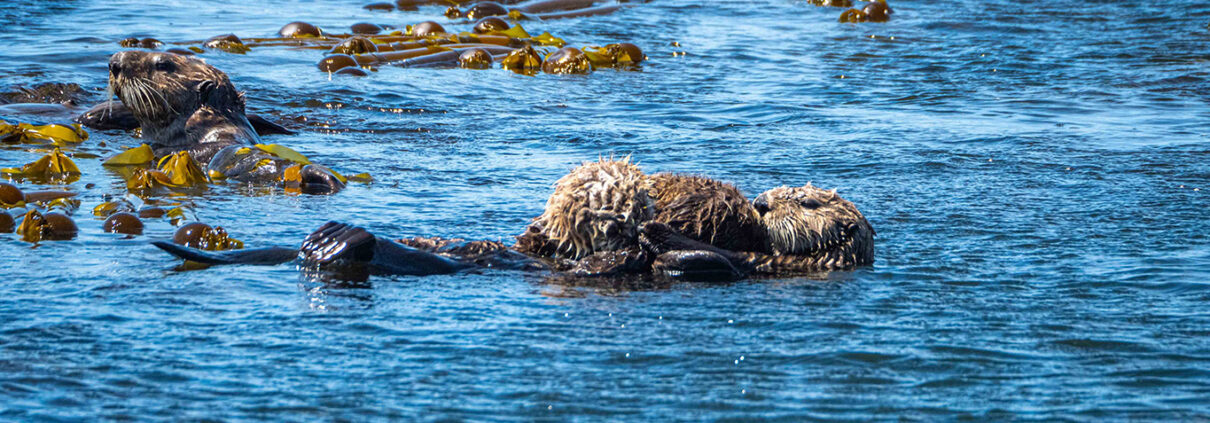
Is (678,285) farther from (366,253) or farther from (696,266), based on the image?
(366,253)

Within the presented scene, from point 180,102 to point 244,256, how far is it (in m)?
3.06

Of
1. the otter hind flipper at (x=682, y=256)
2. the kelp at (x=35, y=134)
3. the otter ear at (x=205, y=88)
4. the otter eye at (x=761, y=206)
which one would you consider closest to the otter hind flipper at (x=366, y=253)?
the otter hind flipper at (x=682, y=256)

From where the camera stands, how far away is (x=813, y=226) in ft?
15.2

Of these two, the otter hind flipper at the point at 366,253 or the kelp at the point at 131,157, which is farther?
the kelp at the point at 131,157

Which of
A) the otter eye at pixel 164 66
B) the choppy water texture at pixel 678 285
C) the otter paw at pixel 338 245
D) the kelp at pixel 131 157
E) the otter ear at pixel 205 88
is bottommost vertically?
the choppy water texture at pixel 678 285

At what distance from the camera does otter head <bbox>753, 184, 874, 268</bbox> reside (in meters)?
4.66

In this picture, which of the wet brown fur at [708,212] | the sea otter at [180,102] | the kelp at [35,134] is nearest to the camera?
the wet brown fur at [708,212]

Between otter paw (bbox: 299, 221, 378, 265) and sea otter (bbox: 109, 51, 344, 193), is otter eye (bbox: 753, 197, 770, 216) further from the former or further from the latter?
sea otter (bbox: 109, 51, 344, 193)

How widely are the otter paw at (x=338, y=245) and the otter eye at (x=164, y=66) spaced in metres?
3.16

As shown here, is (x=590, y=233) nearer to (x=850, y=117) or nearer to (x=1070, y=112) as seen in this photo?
(x=850, y=117)

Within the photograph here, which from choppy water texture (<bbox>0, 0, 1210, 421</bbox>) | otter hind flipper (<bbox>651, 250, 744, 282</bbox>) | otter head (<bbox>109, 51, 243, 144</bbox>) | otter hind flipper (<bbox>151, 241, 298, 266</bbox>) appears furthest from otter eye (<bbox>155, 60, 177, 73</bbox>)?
otter hind flipper (<bbox>651, 250, 744, 282</bbox>)

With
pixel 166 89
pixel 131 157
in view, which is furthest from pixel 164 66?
pixel 131 157

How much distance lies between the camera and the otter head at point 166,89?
7121 millimetres

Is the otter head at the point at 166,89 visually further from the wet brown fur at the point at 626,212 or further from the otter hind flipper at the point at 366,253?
the wet brown fur at the point at 626,212
